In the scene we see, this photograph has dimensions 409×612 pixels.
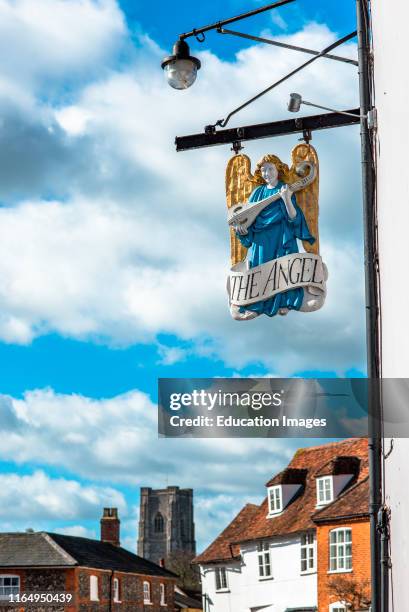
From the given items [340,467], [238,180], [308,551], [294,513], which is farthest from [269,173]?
[294,513]

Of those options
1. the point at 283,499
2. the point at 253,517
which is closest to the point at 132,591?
the point at 253,517

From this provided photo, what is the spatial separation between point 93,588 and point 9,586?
14.2ft

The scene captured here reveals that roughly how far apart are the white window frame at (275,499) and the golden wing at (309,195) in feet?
115

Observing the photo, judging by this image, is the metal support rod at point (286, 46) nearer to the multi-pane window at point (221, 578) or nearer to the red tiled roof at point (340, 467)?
the red tiled roof at point (340, 467)

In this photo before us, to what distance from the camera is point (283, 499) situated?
43.5 metres

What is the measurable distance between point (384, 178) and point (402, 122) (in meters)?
1.83

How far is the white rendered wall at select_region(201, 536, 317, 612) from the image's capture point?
41.1 meters

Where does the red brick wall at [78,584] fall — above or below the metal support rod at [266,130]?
below

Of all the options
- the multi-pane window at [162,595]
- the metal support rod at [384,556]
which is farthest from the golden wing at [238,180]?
the multi-pane window at [162,595]

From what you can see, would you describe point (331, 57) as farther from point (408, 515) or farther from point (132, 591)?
point (132, 591)

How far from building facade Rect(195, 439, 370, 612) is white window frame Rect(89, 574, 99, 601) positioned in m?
6.55

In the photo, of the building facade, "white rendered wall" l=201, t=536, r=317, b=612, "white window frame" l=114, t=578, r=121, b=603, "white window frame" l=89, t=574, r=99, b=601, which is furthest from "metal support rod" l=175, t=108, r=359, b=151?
"white window frame" l=114, t=578, r=121, b=603

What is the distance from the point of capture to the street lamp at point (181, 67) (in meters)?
10.2

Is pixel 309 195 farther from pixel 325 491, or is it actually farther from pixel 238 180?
pixel 325 491
